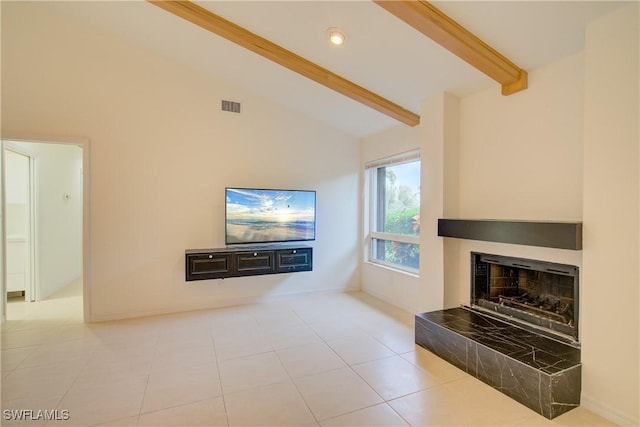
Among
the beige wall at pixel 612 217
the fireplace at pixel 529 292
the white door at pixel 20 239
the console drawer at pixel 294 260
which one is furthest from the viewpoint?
the white door at pixel 20 239

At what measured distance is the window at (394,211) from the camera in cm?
404

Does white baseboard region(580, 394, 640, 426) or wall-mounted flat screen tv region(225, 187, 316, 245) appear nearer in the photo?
white baseboard region(580, 394, 640, 426)

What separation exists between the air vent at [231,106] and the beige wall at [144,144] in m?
0.07

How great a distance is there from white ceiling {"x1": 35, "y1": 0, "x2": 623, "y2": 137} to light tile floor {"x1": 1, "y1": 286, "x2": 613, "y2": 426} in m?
2.61

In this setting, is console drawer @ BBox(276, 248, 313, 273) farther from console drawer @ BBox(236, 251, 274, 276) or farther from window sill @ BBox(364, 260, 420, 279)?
window sill @ BBox(364, 260, 420, 279)

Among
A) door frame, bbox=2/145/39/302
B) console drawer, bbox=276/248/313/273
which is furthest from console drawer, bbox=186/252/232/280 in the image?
door frame, bbox=2/145/39/302

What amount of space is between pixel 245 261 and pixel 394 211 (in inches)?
88.1

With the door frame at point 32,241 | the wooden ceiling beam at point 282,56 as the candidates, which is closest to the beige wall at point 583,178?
the wooden ceiling beam at point 282,56

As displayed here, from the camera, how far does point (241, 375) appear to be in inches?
93.9

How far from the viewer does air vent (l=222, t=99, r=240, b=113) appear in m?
4.07

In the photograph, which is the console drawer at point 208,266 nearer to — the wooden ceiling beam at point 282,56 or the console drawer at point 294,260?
the console drawer at point 294,260

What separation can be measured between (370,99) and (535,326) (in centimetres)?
276

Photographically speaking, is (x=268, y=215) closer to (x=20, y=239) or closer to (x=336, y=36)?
(x=336, y=36)

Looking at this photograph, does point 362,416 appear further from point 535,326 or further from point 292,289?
point 292,289
